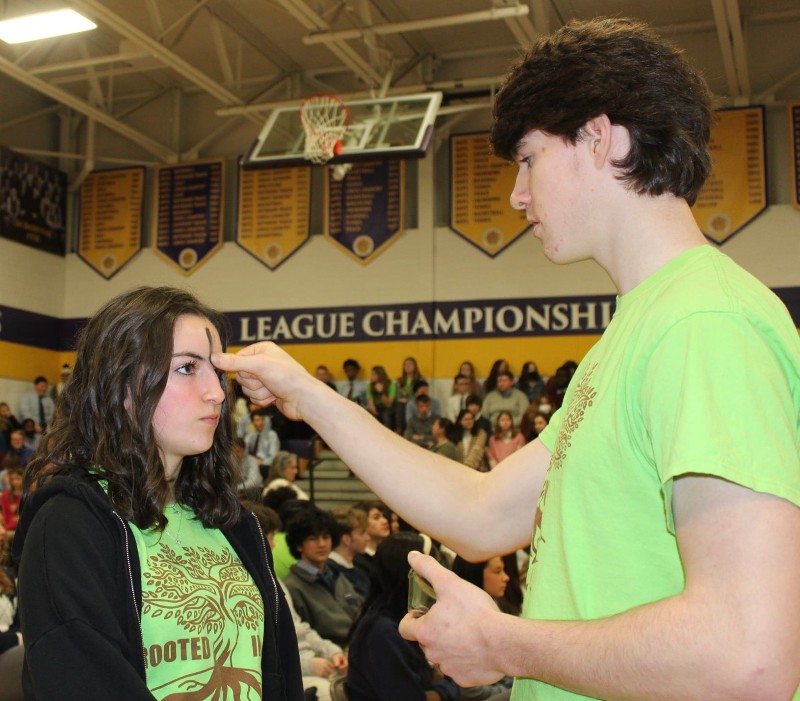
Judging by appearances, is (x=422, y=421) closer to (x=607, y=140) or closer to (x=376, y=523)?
(x=376, y=523)

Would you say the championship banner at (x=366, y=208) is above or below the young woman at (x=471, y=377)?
above

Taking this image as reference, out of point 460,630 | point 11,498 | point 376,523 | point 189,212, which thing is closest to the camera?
point 460,630

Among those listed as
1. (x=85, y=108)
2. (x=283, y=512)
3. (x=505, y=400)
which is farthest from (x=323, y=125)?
(x=85, y=108)

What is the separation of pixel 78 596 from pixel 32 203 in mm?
15164

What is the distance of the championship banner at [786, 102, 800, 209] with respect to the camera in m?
12.6

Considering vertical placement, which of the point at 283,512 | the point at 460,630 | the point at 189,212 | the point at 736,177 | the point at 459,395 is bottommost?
the point at 283,512

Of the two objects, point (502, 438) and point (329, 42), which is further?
point (502, 438)

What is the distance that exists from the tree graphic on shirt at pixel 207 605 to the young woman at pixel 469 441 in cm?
983

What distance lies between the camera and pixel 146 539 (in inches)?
81.4

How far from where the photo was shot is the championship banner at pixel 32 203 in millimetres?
14922

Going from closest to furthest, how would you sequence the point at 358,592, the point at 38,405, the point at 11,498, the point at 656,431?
the point at 656,431 < the point at 358,592 < the point at 11,498 < the point at 38,405

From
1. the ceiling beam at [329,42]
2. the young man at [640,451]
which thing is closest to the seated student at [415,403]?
the ceiling beam at [329,42]

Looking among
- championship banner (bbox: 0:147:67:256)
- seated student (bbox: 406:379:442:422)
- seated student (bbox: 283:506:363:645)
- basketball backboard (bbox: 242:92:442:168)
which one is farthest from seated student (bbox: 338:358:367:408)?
seated student (bbox: 283:506:363:645)

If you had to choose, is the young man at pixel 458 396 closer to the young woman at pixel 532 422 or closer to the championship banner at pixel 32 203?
the young woman at pixel 532 422
